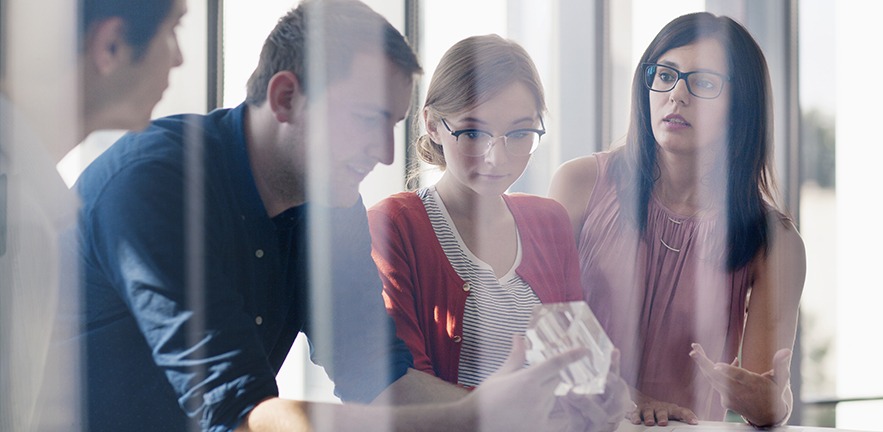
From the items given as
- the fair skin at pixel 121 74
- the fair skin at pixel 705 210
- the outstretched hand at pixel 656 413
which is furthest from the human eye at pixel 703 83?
the fair skin at pixel 121 74

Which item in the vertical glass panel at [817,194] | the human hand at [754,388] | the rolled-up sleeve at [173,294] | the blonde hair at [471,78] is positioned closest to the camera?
the rolled-up sleeve at [173,294]

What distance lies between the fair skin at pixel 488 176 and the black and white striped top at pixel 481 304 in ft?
0.04

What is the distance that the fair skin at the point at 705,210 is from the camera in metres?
1.08

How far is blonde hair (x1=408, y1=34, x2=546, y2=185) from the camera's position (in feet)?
3.18

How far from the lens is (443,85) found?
38.9 inches

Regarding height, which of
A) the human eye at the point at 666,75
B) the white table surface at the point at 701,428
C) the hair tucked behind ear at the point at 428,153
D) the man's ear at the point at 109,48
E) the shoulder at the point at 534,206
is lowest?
the white table surface at the point at 701,428

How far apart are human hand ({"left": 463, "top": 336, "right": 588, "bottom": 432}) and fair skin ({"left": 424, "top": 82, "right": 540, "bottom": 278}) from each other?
206 millimetres

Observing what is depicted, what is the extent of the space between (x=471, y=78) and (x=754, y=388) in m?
0.55

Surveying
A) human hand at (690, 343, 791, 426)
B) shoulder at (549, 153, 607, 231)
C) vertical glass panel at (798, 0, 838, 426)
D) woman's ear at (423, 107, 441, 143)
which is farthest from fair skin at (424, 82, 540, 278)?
vertical glass panel at (798, 0, 838, 426)

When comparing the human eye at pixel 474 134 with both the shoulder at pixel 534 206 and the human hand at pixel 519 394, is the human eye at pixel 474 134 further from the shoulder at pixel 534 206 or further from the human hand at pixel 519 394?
the human hand at pixel 519 394

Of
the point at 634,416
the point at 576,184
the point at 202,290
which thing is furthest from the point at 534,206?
the point at 202,290

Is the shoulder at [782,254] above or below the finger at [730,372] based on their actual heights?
above

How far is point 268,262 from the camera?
888 mm

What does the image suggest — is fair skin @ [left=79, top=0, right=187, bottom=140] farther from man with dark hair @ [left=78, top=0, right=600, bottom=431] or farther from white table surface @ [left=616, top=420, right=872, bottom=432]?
white table surface @ [left=616, top=420, right=872, bottom=432]
